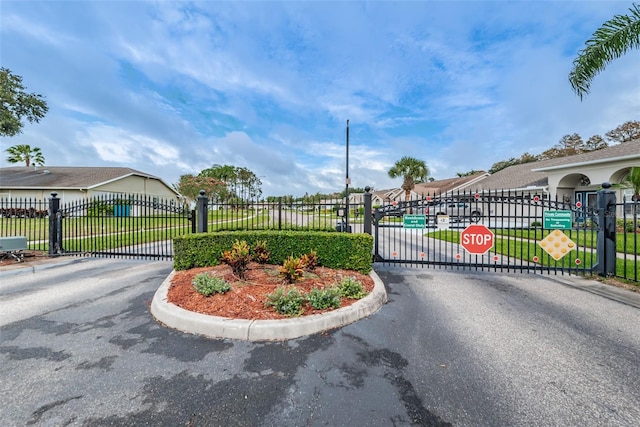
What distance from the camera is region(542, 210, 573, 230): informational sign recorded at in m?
6.26

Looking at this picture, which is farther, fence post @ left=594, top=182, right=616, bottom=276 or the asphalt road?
fence post @ left=594, top=182, right=616, bottom=276

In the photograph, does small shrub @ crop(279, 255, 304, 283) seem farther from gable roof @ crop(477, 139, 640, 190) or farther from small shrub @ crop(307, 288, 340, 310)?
gable roof @ crop(477, 139, 640, 190)

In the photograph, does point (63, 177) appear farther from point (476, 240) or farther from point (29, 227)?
point (476, 240)

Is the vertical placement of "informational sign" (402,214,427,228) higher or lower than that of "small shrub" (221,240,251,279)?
higher

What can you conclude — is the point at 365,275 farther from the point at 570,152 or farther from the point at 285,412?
the point at 570,152

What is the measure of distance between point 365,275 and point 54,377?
15.7 ft

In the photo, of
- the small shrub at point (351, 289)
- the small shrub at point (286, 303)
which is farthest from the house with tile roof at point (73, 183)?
the small shrub at point (351, 289)

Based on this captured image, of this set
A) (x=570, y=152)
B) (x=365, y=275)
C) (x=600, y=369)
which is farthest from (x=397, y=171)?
(x=600, y=369)

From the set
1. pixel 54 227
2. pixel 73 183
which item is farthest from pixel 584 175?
pixel 73 183

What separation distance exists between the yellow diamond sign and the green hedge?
163 inches

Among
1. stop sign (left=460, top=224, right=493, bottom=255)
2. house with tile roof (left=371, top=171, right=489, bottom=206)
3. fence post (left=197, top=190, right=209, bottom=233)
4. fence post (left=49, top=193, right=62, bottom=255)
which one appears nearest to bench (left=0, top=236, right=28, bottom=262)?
fence post (left=49, top=193, right=62, bottom=255)

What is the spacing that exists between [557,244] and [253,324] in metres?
6.88

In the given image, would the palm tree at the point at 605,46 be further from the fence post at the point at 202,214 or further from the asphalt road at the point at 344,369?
the fence post at the point at 202,214

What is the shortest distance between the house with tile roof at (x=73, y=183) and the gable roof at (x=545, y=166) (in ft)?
102
